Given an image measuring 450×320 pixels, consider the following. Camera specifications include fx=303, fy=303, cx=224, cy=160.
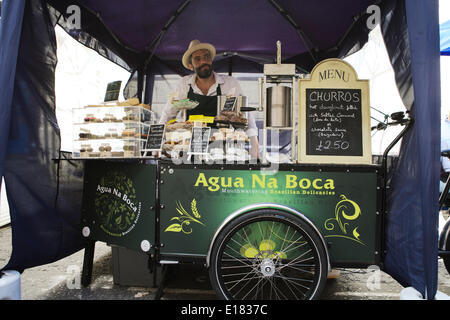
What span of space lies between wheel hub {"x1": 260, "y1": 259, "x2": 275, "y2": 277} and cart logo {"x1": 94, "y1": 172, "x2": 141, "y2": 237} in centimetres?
112

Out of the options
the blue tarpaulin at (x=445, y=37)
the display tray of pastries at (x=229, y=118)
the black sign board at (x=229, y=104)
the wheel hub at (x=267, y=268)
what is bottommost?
the wheel hub at (x=267, y=268)

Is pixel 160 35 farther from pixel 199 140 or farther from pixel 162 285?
pixel 162 285

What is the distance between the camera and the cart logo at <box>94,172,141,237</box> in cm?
262

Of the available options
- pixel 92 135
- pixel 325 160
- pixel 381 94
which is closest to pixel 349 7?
pixel 381 94

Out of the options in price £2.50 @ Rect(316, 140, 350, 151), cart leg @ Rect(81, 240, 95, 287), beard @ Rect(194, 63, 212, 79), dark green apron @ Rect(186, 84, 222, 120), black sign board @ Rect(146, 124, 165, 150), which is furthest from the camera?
beard @ Rect(194, 63, 212, 79)

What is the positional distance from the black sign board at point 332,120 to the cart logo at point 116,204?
156 centimetres

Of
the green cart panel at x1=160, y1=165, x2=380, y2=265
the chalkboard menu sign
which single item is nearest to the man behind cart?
the chalkboard menu sign

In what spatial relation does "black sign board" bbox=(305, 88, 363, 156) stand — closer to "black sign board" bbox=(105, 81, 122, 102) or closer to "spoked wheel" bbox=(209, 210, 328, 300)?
"spoked wheel" bbox=(209, 210, 328, 300)

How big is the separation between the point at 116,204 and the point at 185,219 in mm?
715

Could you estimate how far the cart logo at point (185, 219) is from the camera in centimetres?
245

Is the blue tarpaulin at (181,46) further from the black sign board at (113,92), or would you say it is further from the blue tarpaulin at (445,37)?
the blue tarpaulin at (445,37)

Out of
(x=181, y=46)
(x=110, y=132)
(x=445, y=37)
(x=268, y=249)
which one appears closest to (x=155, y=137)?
(x=110, y=132)

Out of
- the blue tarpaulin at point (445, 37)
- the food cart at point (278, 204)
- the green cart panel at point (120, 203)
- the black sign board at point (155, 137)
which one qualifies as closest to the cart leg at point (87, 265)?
the green cart panel at point (120, 203)
